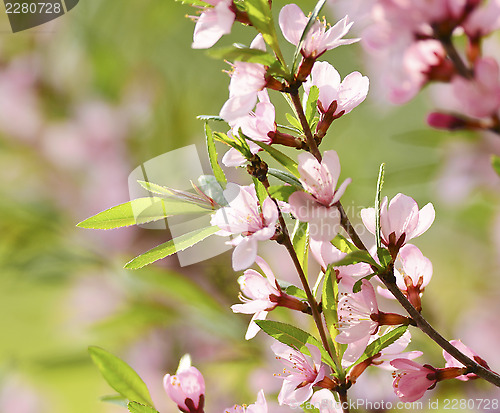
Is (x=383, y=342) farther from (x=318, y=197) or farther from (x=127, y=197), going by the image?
(x=127, y=197)

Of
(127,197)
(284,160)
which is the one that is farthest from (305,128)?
(127,197)

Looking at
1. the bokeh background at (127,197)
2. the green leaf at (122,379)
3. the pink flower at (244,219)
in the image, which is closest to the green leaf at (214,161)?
the pink flower at (244,219)

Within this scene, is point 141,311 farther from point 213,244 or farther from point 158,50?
point 158,50

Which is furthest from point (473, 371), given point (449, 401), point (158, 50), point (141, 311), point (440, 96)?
point (158, 50)

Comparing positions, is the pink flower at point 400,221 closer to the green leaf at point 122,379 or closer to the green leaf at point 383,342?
the green leaf at point 383,342

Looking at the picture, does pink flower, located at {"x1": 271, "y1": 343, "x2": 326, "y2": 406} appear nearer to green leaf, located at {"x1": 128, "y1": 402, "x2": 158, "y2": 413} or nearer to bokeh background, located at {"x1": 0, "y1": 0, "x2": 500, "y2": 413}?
green leaf, located at {"x1": 128, "y1": 402, "x2": 158, "y2": 413}

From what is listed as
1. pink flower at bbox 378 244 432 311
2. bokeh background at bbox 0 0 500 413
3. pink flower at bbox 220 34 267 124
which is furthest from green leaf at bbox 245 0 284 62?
bokeh background at bbox 0 0 500 413
